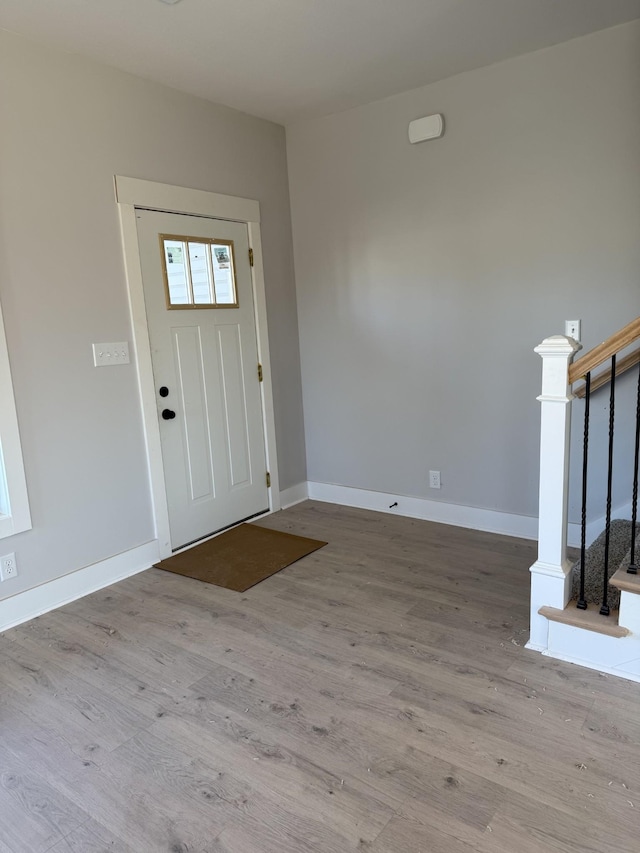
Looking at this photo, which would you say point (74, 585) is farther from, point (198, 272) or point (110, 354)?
point (198, 272)

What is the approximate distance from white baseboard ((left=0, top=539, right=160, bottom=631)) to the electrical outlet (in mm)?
104

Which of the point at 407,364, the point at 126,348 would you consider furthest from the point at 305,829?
the point at 407,364

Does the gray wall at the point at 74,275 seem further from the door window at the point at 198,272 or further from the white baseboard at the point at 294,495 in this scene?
the white baseboard at the point at 294,495

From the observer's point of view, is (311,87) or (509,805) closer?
(509,805)

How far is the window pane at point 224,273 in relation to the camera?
3621mm

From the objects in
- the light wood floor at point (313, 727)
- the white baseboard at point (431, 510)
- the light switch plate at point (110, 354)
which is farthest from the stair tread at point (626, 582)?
the light switch plate at point (110, 354)

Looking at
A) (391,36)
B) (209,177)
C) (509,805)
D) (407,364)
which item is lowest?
(509,805)

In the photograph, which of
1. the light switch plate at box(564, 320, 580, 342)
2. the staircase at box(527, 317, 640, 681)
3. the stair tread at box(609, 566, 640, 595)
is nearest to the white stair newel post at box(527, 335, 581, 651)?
the staircase at box(527, 317, 640, 681)

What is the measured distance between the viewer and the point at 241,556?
340 centimetres

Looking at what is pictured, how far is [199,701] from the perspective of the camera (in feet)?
6.93

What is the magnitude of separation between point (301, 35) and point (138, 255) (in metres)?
1.37

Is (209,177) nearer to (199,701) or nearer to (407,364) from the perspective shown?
(407,364)

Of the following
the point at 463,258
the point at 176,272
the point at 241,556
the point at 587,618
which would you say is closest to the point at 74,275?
the point at 176,272

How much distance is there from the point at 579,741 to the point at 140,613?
1974 millimetres
